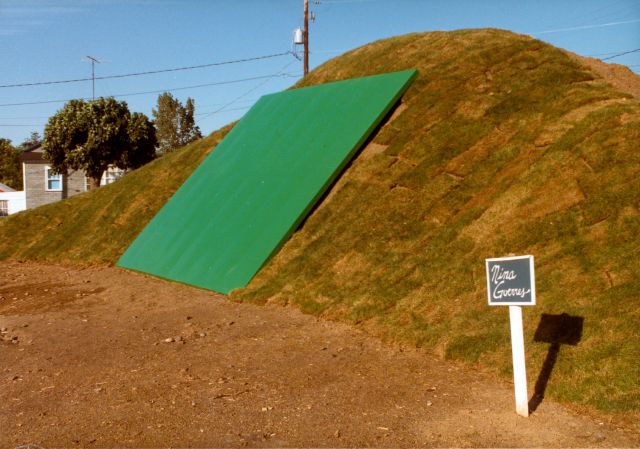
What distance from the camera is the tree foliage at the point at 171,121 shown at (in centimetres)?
7812

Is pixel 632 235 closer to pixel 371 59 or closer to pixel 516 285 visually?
pixel 516 285

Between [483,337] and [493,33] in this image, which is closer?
[483,337]

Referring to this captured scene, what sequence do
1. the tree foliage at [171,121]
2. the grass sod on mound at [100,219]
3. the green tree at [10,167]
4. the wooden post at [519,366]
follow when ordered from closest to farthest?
the wooden post at [519,366] < the grass sod on mound at [100,219] < the tree foliage at [171,121] < the green tree at [10,167]

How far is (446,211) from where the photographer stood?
1201 cm

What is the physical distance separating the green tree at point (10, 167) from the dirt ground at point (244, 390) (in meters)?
108

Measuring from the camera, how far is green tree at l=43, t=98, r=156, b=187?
42.3 metres

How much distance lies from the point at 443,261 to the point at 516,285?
14.5 feet

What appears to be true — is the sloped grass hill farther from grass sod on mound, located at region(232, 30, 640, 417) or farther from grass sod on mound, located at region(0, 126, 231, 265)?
grass sod on mound, located at region(0, 126, 231, 265)

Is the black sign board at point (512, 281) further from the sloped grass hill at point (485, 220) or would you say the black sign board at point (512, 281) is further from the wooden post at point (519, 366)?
the sloped grass hill at point (485, 220)

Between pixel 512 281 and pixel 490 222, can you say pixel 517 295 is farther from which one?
pixel 490 222

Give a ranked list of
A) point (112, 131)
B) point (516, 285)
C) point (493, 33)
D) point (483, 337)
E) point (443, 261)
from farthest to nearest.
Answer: point (112, 131)
point (493, 33)
point (443, 261)
point (483, 337)
point (516, 285)

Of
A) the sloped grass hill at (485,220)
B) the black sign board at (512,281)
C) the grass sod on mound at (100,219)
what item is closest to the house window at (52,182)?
the grass sod on mound at (100,219)

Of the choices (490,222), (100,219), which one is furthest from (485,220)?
(100,219)

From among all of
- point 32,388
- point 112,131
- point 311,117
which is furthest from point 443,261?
point 112,131
